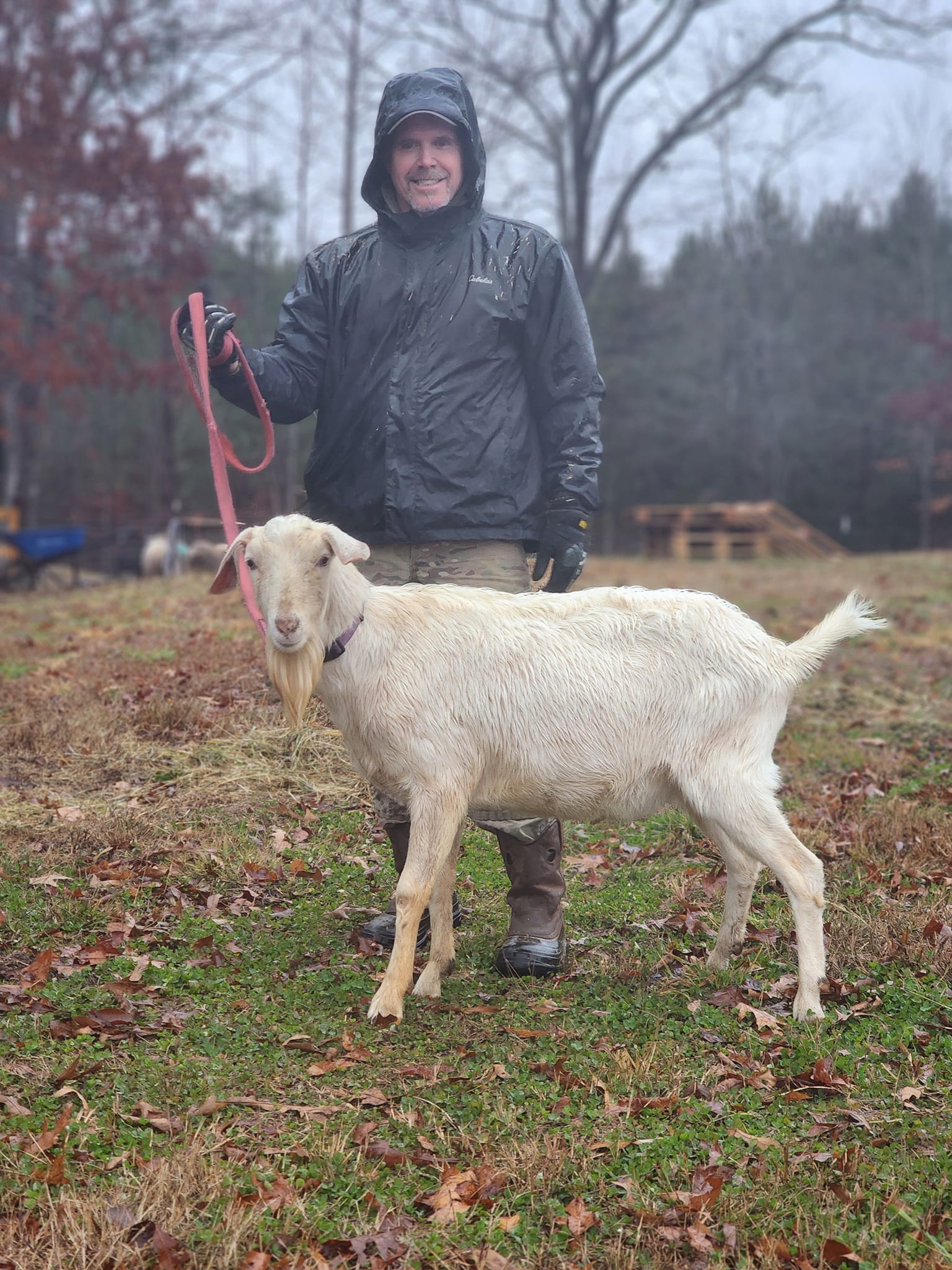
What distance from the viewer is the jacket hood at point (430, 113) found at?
4055 mm

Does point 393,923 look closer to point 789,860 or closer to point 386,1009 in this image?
point 386,1009

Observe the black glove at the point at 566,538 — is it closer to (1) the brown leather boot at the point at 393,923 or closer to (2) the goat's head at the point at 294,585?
(2) the goat's head at the point at 294,585


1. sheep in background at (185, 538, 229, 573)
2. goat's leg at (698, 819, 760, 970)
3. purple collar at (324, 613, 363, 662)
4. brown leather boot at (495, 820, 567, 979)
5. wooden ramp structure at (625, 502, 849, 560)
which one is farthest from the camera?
wooden ramp structure at (625, 502, 849, 560)

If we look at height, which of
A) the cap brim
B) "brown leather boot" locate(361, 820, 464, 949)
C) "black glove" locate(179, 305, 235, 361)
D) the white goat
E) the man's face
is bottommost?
"brown leather boot" locate(361, 820, 464, 949)

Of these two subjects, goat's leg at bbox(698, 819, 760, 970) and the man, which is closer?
goat's leg at bbox(698, 819, 760, 970)

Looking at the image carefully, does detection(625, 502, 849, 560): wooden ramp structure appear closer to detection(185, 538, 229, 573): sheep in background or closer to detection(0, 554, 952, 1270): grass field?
detection(185, 538, 229, 573): sheep in background

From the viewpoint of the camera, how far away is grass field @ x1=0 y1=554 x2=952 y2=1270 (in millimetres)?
2588

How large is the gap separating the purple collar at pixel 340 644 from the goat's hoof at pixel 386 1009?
42.0 inches

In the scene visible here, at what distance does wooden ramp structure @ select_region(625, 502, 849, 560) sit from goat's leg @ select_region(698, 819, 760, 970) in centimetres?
2310

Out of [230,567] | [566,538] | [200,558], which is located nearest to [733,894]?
[566,538]

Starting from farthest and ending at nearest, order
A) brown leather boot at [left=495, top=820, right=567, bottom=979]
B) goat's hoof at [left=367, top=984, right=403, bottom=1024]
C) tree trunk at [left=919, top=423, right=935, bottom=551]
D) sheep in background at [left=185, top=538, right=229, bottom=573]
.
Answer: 1. tree trunk at [left=919, top=423, right=935, bottom=551]
2. sheep in background at [left=185, top=538, right=229, bottom=573]
3. brown leather boot at [left=495, top=820, right=567, bottom=979]
4. goat's hoof at [left=367, top=984, right=403, bottom=1024]

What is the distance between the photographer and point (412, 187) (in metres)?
4.14

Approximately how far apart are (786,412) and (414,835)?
110 feet

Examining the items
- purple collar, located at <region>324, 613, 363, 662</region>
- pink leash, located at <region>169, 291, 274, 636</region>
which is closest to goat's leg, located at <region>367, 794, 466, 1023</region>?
purple collar, located at <region>324, 613, 363, 662</region>
